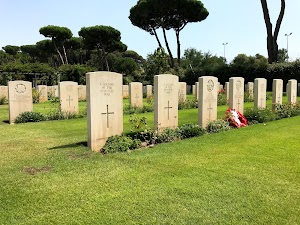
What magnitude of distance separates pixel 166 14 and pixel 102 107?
29289mm

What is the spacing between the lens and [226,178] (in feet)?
13.8

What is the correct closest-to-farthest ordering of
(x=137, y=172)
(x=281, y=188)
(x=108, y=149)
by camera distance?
(x=281, y=188)
(x=137, y=172)
(x=108, y=149)

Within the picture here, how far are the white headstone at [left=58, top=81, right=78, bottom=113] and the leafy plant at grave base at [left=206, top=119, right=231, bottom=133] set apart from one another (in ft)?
19.7

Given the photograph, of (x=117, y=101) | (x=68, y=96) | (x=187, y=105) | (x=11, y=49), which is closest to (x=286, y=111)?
(x=187, y=105)

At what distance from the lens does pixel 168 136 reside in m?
6.88

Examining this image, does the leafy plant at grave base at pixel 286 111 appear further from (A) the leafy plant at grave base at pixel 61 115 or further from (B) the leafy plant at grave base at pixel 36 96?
(B) the leafy plant at grave base at pixel 36 96

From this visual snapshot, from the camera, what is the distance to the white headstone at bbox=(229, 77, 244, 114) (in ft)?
31.1

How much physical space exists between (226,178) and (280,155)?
174 centimetres

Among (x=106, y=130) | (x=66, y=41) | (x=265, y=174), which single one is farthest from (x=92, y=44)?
(x=265, y=174)

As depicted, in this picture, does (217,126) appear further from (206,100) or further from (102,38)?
(102,38)

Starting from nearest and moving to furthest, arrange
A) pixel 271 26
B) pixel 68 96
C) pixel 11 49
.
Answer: pixel 68 96 < pixel 271 26 < pixel 11 49

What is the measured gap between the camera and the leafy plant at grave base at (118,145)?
5909 millimetres

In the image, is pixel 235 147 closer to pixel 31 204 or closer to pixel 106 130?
pixel 106 130

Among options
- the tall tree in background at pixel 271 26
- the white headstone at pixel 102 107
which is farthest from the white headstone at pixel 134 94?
the tall tree in background at pixel 271 26
